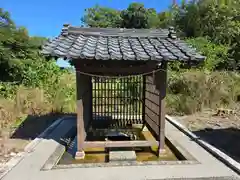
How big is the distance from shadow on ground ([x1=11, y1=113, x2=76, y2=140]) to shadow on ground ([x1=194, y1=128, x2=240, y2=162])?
4344 millimetres

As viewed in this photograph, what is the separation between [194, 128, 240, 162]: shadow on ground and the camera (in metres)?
5.55

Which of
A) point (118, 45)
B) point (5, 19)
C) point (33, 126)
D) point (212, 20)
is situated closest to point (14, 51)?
point (5, 19)

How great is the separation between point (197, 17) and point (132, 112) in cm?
1638

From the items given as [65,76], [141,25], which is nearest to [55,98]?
[65,76]

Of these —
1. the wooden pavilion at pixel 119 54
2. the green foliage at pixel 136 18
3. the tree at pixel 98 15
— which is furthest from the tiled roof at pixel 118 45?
the tree at pixel 98 15

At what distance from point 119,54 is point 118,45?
60 cm

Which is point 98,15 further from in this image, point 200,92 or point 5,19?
point 200,92

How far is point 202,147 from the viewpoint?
17.7 feet

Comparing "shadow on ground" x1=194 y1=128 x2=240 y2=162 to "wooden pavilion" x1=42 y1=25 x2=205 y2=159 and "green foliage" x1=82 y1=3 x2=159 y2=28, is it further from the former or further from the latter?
"green foliage" x1=82 y1=3 x2=159 y2=28

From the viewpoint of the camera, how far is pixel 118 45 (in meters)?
5.05

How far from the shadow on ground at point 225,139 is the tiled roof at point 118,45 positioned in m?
2.33

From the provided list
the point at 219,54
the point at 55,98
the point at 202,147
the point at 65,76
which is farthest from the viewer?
the point at 219,54

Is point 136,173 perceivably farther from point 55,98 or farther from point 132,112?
point 55,98

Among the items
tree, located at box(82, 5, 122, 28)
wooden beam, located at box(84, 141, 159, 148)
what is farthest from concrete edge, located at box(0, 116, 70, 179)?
tree, located at box(82, 5, 122, 28)
